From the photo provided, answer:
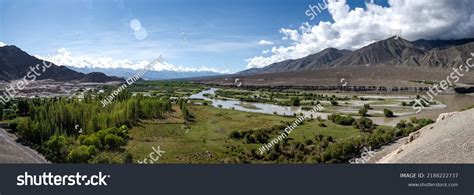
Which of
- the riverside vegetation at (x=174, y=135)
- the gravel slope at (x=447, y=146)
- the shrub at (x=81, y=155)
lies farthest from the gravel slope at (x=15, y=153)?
the gravel slope at (x=447, y=146)

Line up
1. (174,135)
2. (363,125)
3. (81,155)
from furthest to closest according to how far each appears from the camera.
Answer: (363,125), (174,135), (81,155)

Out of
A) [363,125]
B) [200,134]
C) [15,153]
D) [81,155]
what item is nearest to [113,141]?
[81,155]

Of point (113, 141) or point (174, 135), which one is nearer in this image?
point (113, 141)

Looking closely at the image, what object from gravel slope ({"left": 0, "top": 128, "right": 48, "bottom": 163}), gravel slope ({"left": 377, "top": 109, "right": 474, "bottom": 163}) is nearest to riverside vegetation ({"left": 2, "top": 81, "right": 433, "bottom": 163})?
gravel slope ({"left": 0, "top": 128, "right": 48, "bottom": 163})

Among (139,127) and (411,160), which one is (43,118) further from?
(411,160)

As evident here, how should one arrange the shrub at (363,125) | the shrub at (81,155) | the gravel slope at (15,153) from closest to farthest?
1. the shrub at (81,155)
2. the gravel slope at (15,153)
3. the shrub at (363,125)

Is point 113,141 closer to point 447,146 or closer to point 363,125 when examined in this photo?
point 447,146

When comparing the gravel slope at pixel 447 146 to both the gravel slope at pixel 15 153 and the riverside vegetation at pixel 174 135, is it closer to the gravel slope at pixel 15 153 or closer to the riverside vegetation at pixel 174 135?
the riverside vegetation at pixel 174 135

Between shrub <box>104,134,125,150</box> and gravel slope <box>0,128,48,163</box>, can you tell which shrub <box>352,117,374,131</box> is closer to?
shrub <box>104,134,125,150</box>
